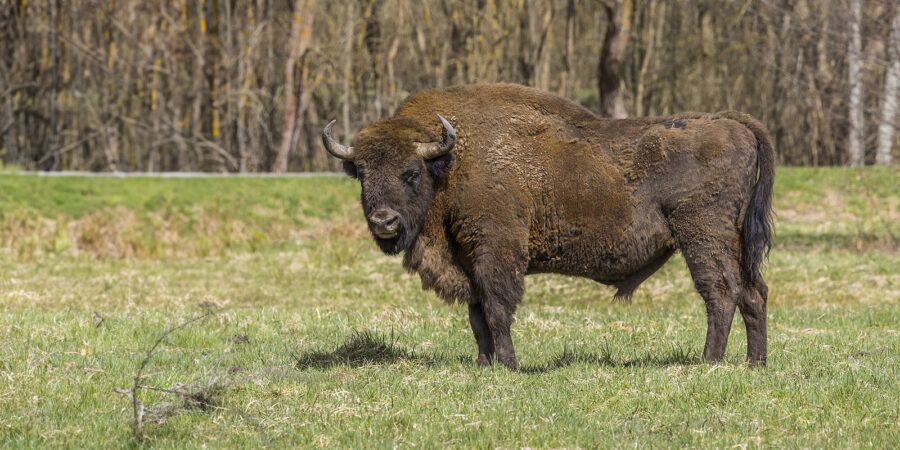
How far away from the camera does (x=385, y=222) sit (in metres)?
7.95

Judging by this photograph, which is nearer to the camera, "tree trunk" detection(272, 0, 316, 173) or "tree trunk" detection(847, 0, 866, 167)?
"tree trunk" detection(847, 0, 866, 167)

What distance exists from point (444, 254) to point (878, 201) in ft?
70.0

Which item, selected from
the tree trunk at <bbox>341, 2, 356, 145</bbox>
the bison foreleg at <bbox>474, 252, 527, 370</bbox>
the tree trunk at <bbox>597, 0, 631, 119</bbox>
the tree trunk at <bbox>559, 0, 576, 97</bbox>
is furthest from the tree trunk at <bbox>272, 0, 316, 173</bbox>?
the bison foreleg at <bbox>474, 252, 527, 370</bbox>

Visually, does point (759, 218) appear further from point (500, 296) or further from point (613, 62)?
point (613, 62)

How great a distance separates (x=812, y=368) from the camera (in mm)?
8133

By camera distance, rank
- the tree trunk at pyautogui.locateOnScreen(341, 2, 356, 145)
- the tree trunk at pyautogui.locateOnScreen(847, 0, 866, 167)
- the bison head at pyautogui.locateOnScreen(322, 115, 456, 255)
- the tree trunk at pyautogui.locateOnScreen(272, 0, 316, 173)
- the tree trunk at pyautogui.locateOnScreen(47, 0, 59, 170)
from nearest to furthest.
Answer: the bison head at pyautogui.locateOnScreen(322, 115, 456, 255)
the tree trunk at pyautogui.locateOnScreen(847, 0, 866, 167)
the tree trunk at pyautogui.locateOnScreen(272, 0, 316, 173)
the tree trunk at pyautogui.locateOnScreen(47, 0, 59, 170)
the tree trunk at pyautogui.locateOnScreen(341, 2, 356, 145)

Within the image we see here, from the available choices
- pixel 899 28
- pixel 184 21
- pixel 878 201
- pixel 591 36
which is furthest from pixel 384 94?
pixel 899 28

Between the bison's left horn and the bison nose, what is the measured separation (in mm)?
662

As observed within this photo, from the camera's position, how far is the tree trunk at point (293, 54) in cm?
3269

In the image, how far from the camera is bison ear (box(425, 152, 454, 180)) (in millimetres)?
8562

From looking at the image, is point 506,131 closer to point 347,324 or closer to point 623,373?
point 623,373

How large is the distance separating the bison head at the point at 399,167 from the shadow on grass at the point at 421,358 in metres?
1.08

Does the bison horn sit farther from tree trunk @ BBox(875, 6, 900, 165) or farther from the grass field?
tree trunk @ BBox(875, 6, 900, 165)

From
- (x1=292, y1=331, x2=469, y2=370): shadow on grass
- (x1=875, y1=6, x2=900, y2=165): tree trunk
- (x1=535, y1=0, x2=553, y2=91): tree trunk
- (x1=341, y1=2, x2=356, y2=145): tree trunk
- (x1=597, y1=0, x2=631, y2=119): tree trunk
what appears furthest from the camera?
(x1=341, y1=2, x2=356, y2=145): tree trunk
